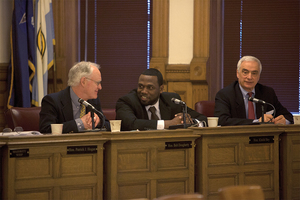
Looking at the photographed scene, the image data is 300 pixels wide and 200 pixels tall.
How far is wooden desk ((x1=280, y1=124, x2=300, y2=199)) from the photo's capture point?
284 cm

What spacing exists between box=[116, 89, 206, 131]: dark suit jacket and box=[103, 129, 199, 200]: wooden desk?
511mm

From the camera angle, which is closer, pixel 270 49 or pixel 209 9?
pixel 209 9

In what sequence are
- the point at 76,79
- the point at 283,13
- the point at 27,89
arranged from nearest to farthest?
the point at 76,79
the point at 27,89
the point at 283,13

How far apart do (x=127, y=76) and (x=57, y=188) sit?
10.8 feet

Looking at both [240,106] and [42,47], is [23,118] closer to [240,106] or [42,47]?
[42,47]

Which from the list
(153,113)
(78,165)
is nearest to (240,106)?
(153,113)

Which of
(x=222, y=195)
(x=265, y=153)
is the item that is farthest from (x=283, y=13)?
(x=222, y=195)

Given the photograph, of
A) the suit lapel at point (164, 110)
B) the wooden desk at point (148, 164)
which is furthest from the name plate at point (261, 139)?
the suit lapel at point (164, 110)

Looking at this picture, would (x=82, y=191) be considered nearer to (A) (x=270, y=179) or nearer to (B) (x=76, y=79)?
(B) (x=76, y=79)

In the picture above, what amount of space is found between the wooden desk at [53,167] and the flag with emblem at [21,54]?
8.05ft

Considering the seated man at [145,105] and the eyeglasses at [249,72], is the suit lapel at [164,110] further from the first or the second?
the eyeglasses at [249,72]

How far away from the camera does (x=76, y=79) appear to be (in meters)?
3.23

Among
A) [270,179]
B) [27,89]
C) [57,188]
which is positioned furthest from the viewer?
[27,89]

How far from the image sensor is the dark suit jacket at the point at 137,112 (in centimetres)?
318
